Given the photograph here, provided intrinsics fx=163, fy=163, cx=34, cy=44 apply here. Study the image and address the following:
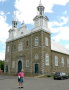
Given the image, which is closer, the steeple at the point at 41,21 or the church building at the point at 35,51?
the church building at the point at 35,51

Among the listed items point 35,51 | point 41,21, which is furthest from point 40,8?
point 35,51

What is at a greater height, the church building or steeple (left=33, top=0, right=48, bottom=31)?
steeple (left=33, top=0, right=48, bottom=31)

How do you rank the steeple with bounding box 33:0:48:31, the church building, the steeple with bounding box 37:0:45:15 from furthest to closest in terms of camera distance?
1. the steeple with bounding box 37:0:45:15
2. the steeple with bounding box 33:0:48:31
3. the church building

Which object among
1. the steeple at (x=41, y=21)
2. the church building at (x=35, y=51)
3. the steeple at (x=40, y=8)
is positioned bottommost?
the church building at (x=35, y=51)

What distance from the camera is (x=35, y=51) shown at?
135ft

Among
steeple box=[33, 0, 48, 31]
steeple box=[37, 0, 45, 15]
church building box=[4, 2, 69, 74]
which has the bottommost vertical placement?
church building box=[4, 2, 69, 74]

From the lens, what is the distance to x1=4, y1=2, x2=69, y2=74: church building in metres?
40.0

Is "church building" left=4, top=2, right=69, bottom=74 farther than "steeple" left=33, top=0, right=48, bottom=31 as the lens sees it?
No

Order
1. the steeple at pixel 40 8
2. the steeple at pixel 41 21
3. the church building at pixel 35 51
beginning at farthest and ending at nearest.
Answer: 1. the steeple at pixel 40 8
2. the steeple at pixel 41 21
3. the church building at pixel 35 51

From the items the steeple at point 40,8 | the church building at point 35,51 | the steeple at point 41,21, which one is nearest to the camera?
the church building at point 35,51

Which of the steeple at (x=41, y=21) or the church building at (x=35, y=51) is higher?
the steeple at (x=41, y=21)

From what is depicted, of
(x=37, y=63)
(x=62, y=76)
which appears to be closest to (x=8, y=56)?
(x=37, y=63)

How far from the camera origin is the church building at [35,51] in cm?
4002

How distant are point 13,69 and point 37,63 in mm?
10362
